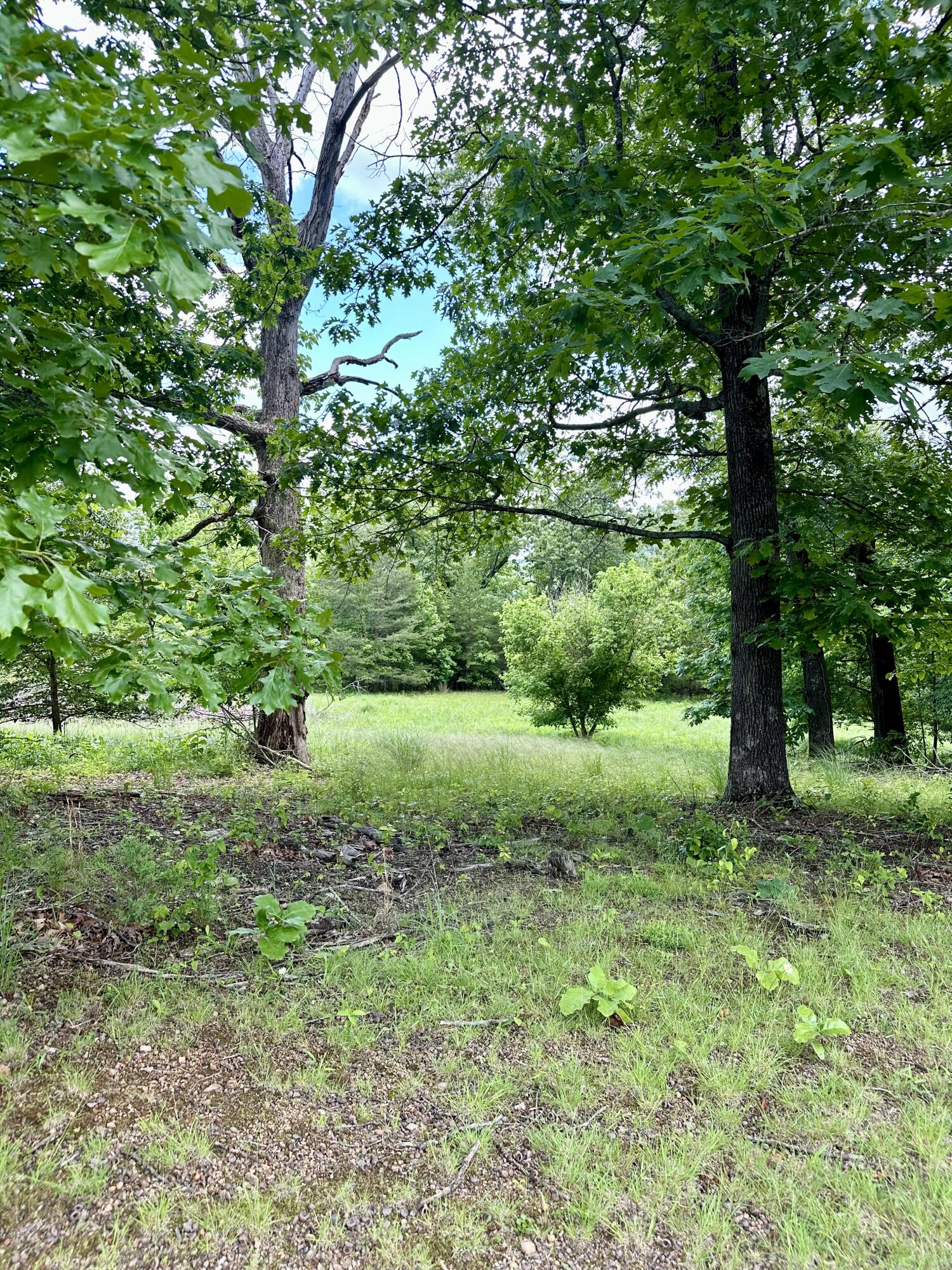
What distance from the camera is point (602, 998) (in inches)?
96.7

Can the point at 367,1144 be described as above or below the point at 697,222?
below

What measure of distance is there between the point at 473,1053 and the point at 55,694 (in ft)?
21.7

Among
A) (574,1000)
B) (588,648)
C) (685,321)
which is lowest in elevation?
(574,1000)

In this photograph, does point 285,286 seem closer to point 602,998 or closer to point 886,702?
point 602,998

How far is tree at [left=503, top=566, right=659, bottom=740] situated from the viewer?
43.7ft

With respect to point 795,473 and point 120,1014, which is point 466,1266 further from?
point 795,473

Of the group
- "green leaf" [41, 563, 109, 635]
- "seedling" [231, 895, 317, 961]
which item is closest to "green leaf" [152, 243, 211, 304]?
"green leaf" [41, 563, 109, 635]

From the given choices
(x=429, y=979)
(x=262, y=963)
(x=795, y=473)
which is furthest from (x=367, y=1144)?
(x=795, y=473)

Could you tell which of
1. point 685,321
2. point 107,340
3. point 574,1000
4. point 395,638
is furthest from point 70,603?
point 395,638

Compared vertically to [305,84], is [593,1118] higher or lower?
lower

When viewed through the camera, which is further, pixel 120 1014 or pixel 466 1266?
pixel 120 1014

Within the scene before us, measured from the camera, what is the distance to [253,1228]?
5.23 ft

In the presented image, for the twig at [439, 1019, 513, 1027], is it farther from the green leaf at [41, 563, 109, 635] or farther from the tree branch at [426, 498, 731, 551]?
the tree branch at [426, 498, 731, 551]

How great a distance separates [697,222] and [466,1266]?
12.2 feet
